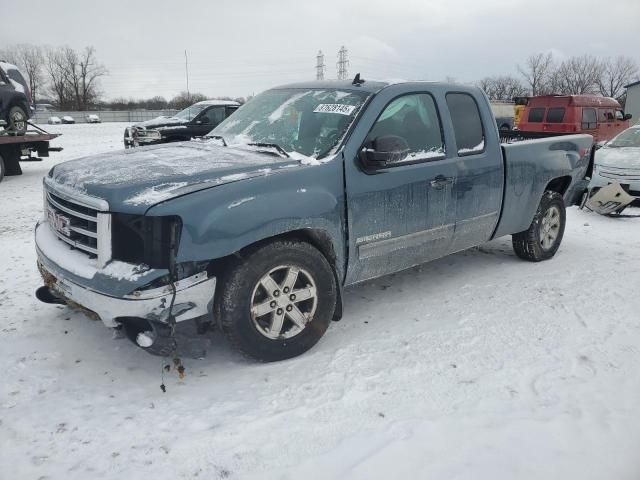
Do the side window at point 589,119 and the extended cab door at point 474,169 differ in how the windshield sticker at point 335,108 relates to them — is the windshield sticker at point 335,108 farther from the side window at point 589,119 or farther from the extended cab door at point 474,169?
the side window at point 589,119

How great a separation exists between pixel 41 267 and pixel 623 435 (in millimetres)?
3666

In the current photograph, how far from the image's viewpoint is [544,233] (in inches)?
226

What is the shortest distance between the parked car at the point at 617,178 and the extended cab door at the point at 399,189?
5.06 metres

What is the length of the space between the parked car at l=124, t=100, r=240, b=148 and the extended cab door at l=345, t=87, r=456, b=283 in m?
10.6

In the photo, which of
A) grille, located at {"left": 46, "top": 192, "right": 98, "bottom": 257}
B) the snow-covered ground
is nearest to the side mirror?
the snow-covered ground

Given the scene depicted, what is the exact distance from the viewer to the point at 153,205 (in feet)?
9.49

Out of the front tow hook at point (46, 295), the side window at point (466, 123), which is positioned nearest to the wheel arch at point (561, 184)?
the side window at point (466, 123)

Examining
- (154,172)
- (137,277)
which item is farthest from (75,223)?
(137,277)

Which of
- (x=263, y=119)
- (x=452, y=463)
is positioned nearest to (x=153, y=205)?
(x=263, y=119)

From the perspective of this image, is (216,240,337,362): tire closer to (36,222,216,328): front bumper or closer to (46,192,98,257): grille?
(36,222,216,328): front bumper

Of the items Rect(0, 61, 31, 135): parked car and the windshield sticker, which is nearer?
the windshield sticker

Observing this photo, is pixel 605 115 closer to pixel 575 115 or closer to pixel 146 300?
pixel 575 115

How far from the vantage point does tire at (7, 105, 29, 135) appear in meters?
12.5

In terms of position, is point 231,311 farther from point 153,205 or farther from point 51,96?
point 51,96
